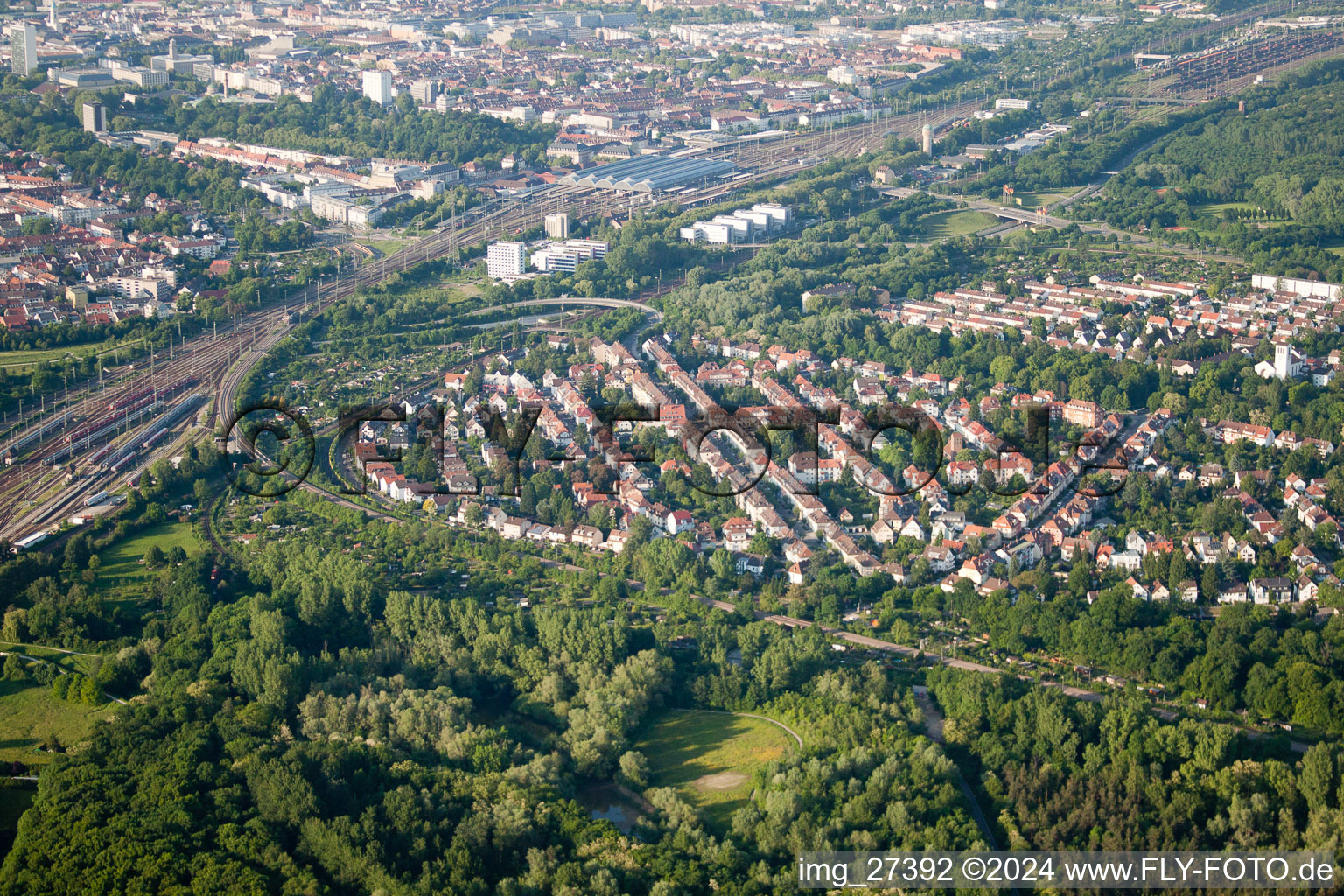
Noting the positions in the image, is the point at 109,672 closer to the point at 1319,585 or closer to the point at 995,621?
the point at 995,621

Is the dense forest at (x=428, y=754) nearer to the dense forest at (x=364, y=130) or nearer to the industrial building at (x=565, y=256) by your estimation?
the industrial building at (x=565, y=256)

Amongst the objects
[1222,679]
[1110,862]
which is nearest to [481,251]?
[1222,679]

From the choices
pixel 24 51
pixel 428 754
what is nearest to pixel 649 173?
pixel 24 51

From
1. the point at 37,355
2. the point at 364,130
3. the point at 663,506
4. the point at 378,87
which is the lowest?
the point at 663,506

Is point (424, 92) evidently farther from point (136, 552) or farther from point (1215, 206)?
point (136, 552)

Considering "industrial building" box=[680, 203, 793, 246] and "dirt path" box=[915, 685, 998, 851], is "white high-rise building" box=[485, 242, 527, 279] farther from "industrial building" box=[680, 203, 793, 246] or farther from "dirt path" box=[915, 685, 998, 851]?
"dirt path" box=[915, 685, 998, 851]
